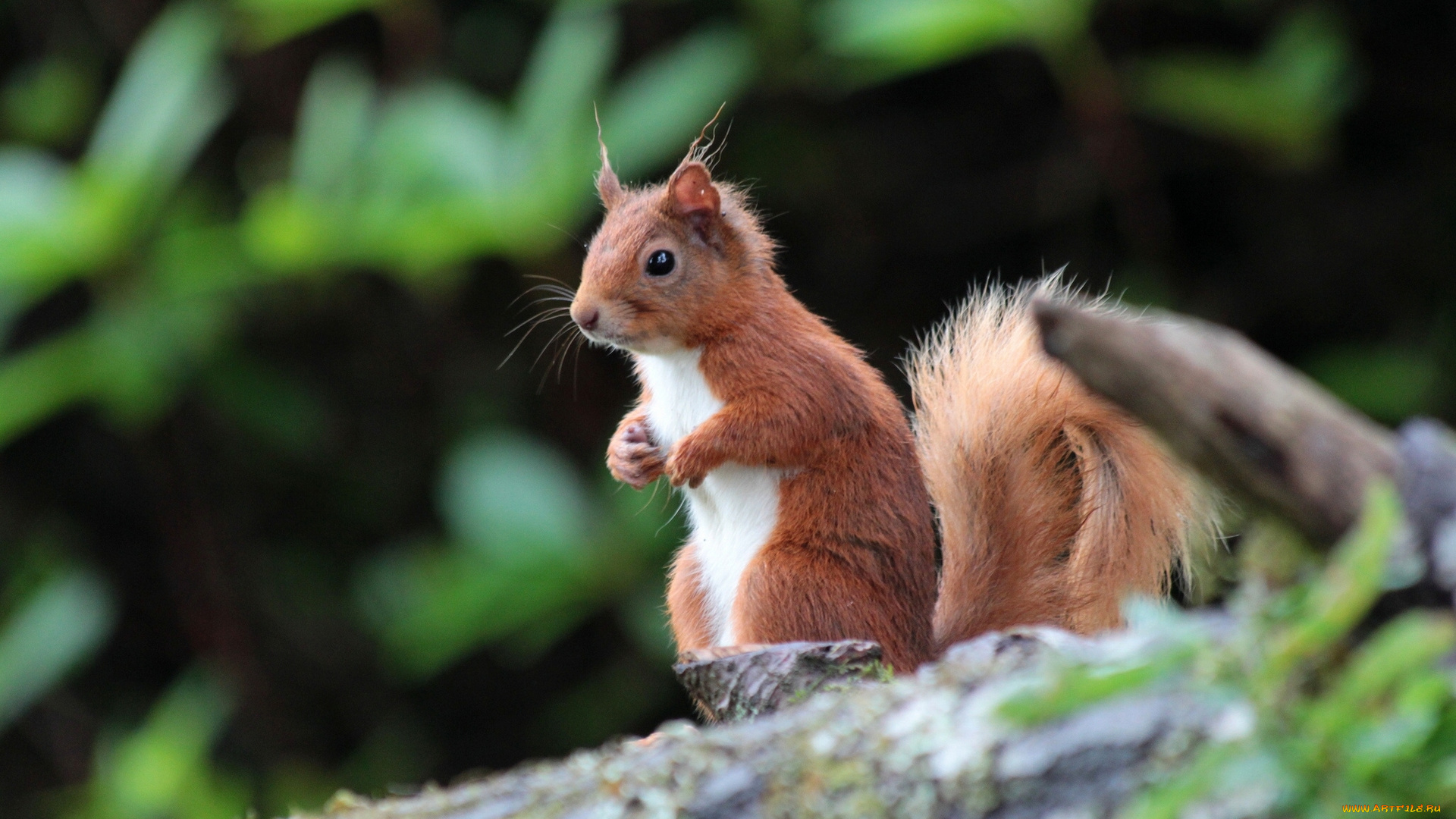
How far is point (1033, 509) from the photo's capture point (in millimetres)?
1195

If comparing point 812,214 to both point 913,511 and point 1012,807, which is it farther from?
point 1012,807

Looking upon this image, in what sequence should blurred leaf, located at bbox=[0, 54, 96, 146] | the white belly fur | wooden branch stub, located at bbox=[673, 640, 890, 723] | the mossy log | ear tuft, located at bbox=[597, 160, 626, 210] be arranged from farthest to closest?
blurred leaf, located at bbox=[0, 54, 96, 146], ear tuft, located at bbox=[597, 160, 626, 210], the white belly fur, wooden branch stub, located at bbox=[673, 640, 890, 723], the mossy log

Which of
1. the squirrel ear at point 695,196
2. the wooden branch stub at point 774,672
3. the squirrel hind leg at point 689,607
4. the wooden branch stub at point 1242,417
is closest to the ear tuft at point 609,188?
the squirrel ear at point 695,196

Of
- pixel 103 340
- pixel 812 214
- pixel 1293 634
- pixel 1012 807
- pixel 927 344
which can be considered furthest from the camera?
pixel 812 214

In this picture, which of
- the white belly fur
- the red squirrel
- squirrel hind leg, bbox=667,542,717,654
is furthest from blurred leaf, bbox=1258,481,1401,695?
squirrel hind leg, bbox=667,542,717,654

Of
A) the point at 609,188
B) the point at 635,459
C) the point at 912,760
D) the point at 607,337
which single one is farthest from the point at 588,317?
the point at 912,760

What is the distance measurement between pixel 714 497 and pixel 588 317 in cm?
21

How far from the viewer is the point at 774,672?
94 cm

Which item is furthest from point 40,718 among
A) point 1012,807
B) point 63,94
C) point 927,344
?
point 1012,807

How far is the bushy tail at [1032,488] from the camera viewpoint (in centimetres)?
111

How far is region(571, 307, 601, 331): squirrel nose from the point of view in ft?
4.16

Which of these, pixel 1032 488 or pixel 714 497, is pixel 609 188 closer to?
pixel 714 497

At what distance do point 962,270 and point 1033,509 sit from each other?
1.49 metres

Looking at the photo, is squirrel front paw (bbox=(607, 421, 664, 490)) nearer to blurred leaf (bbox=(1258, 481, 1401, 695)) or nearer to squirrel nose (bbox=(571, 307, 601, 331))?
squirrel nose (bbox=(571, 307, 601, 331))
